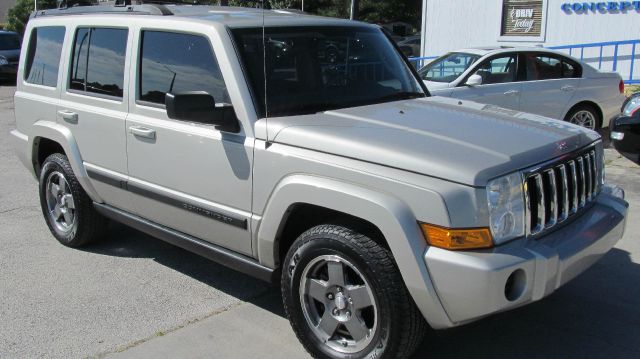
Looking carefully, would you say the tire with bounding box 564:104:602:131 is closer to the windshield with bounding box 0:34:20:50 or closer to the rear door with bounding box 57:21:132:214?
the rear door with bounding box 57:21:132:214

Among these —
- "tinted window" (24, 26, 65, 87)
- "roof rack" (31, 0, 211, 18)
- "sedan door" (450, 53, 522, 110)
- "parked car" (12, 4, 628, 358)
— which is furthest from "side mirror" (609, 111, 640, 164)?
"tinted window" (24, 26, 65, 87)

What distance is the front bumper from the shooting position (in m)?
2.90

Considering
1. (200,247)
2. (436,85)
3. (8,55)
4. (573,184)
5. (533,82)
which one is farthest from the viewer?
(8,55)

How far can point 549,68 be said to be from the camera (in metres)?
9.59

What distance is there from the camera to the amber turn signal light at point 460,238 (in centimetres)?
296

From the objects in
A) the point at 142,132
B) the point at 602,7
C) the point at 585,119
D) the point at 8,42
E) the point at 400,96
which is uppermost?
the point at 602,7

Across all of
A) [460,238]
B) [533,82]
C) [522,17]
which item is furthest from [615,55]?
[460,238]

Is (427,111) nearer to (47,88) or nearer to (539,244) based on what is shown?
(539,244)

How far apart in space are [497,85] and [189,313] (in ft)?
20.5

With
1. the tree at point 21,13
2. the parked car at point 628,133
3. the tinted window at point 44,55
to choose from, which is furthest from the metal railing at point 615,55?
the tree at point 21,13

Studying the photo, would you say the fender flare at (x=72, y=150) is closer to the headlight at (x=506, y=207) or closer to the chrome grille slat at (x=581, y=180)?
the headlight at (x=506, y=207)

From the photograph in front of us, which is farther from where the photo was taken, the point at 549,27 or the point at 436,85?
the point at 549,27

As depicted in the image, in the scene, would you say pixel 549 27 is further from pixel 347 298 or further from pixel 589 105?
pixel 347 298

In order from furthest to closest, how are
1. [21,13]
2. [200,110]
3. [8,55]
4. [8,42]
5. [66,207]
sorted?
[21,13], [8,42], [8,55], [66,207], [200,110]
